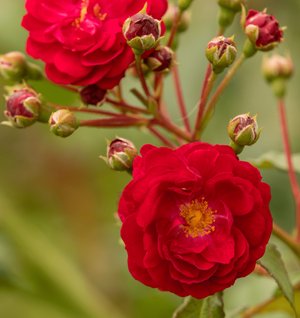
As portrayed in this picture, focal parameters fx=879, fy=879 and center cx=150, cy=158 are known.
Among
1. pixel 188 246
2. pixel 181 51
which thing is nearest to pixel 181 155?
pixel 188 246

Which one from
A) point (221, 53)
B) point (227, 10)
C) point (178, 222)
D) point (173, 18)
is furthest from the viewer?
point (173, 18)

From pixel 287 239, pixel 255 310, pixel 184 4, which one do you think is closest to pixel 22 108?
pixel 184 4

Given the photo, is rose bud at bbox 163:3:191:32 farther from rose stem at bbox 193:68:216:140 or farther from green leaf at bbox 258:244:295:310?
green leaf at bbox 258:244:295:310

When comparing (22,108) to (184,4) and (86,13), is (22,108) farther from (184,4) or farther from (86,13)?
(184,4)

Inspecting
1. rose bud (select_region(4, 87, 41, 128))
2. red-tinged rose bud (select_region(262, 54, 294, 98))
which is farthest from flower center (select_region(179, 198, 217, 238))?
red-tinged rose bud (select_region(262, 54, 294, 98))

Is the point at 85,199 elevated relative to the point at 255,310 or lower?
lower

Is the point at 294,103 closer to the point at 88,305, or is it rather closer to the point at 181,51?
the point at 181,51
